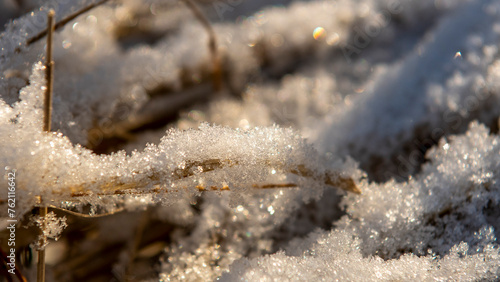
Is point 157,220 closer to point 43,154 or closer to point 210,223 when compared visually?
point 210,223

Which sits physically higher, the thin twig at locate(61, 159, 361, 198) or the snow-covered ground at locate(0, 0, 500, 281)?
the thin twig at locate(61, 159, 361, 198)

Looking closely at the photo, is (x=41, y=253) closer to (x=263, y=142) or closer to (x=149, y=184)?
(x=149, y=184)

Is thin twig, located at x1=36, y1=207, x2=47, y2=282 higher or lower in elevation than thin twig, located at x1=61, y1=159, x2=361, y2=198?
lower

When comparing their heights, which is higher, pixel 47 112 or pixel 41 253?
pixel 47 112

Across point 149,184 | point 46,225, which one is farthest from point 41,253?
point 149,184

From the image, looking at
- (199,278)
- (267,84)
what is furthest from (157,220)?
(267,84)

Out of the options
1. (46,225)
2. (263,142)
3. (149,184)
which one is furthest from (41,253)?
(263,142)

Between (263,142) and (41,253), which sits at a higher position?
(263,142)

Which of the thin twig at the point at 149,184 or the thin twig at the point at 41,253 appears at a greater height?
the thin twig at the point at 149,184

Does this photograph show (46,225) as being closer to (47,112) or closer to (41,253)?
(41,253)
